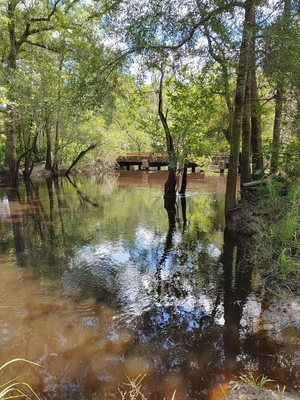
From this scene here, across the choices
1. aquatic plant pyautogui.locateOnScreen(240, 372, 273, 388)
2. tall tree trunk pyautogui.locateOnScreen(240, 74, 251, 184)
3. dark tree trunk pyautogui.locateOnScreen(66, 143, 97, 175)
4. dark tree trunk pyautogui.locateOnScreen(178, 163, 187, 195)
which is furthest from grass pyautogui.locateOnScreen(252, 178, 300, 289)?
dark tree trunk pyautogui.locateOnScreen(66, 143, 97, 175)

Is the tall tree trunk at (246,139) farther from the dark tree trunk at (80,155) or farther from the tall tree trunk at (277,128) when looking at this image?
the dark tree trunk at (80,155)

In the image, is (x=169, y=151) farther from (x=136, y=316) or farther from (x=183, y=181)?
(x=136, y=316)

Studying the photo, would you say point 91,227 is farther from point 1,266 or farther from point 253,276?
point 253,276

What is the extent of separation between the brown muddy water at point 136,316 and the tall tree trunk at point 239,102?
47.9 inches

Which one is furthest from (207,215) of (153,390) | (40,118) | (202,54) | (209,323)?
(40,118)

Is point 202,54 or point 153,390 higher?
point 202,54

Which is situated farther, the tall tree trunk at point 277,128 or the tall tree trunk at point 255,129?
the tall tree trunk at point 255,129

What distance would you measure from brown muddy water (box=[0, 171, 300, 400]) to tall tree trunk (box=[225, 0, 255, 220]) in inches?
47.9

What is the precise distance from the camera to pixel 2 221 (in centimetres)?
882

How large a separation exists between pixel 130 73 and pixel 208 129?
148 inches

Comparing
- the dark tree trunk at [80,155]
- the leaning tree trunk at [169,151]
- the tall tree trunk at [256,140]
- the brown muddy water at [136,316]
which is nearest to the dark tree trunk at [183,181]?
the leaning tree trunk at [169,151]

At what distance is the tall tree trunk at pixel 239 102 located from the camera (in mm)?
5820

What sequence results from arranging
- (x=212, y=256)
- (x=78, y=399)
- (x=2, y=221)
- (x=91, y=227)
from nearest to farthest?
1. (x=78, y=399)
2. (x=212, y=256)
3. (x=91, y=227)
4. (x=2, y=221)

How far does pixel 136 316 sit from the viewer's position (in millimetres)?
3754
